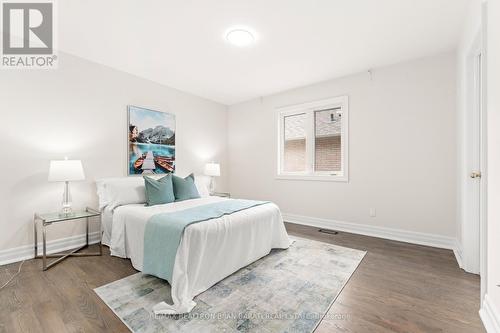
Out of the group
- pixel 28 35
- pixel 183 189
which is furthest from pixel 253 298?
pixel 28 35

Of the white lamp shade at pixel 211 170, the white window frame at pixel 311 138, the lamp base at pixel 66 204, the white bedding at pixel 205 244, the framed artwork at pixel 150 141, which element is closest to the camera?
the white bedding at pixel 205 244

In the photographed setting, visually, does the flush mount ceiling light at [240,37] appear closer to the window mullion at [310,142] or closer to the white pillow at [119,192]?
the window mullion at [310,142]

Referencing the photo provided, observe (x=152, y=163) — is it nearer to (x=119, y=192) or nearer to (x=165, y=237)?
(x=119, y=192)

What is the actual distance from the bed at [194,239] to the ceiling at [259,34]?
1.72 m

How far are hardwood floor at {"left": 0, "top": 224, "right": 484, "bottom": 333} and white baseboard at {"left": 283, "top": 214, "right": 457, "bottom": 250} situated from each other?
312 millimetres

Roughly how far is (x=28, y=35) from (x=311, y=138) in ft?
13.4

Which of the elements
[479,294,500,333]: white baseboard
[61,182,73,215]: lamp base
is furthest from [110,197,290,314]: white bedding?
[479,294,500,333]: white baseboard

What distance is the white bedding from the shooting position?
71.5 inches

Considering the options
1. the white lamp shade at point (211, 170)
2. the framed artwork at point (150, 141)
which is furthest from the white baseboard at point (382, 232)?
the framed artwork at point (150, 141)

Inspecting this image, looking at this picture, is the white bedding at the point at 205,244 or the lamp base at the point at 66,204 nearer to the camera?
the white bedding at the point at 205,244

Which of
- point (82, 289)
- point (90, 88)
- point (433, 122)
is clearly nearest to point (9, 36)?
point (90, 88)

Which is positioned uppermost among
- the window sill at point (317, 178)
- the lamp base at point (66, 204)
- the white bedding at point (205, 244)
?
the window sill at point (317, 178)

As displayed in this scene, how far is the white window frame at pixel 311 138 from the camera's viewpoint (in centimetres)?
371

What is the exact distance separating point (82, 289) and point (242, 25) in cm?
292
